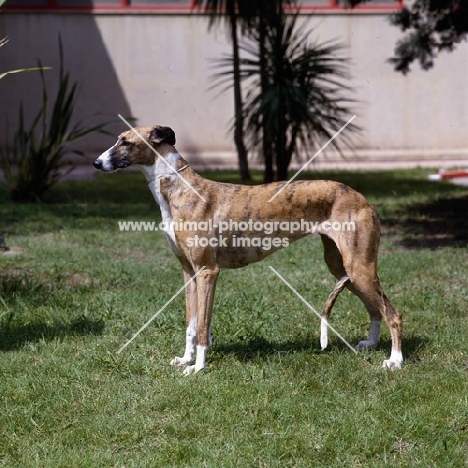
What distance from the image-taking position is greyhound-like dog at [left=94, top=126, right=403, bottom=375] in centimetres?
511

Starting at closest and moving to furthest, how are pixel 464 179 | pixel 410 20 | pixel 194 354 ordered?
pixel 194 354, pixel 410 20, pixel 464 179

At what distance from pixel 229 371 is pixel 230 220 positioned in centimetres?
91

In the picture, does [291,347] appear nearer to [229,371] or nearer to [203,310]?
[229,371]

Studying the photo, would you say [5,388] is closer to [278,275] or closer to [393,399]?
[393,399]

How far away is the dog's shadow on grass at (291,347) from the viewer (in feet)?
18.1

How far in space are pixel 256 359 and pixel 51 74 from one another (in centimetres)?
1510

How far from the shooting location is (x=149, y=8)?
19234 mm

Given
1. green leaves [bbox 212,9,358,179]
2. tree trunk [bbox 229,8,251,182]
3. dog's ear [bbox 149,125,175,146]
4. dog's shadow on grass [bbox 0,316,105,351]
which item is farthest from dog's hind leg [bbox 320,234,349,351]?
tree trunk [bbox 229,8,251,182]

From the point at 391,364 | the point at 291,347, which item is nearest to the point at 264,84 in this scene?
the point at 291,347

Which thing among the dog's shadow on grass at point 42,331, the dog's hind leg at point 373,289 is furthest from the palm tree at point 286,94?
the dog's hind leg at point 373,289

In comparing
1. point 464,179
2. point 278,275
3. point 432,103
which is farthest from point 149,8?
point 278,275

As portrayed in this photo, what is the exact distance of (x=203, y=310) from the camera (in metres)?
5.13

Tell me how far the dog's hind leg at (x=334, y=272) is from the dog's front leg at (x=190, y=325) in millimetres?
809

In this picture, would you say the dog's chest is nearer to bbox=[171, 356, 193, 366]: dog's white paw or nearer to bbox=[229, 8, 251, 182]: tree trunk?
bbox=[171, 356, 193, 366]: dog's white paw
